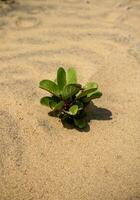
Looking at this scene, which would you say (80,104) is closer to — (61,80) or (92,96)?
(92,96)

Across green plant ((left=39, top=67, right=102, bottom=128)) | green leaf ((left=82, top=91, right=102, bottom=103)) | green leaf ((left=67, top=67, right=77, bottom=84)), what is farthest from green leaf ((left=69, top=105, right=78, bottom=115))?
green leaf ((left=67, top=67, right=77, bottom=84))

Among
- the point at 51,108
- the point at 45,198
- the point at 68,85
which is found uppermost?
the point at 68,85

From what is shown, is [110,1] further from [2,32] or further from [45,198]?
[45,198]

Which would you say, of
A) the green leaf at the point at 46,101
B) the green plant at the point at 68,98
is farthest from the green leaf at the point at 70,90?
the green leaf at the point at 46,101

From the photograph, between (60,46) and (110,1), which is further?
(110,1)

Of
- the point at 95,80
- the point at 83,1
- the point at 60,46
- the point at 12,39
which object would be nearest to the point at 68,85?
the point at 95,80

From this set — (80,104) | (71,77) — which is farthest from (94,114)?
(71,77)

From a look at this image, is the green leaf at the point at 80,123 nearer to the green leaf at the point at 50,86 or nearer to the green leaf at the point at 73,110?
the green leaf at the point at 73,110
